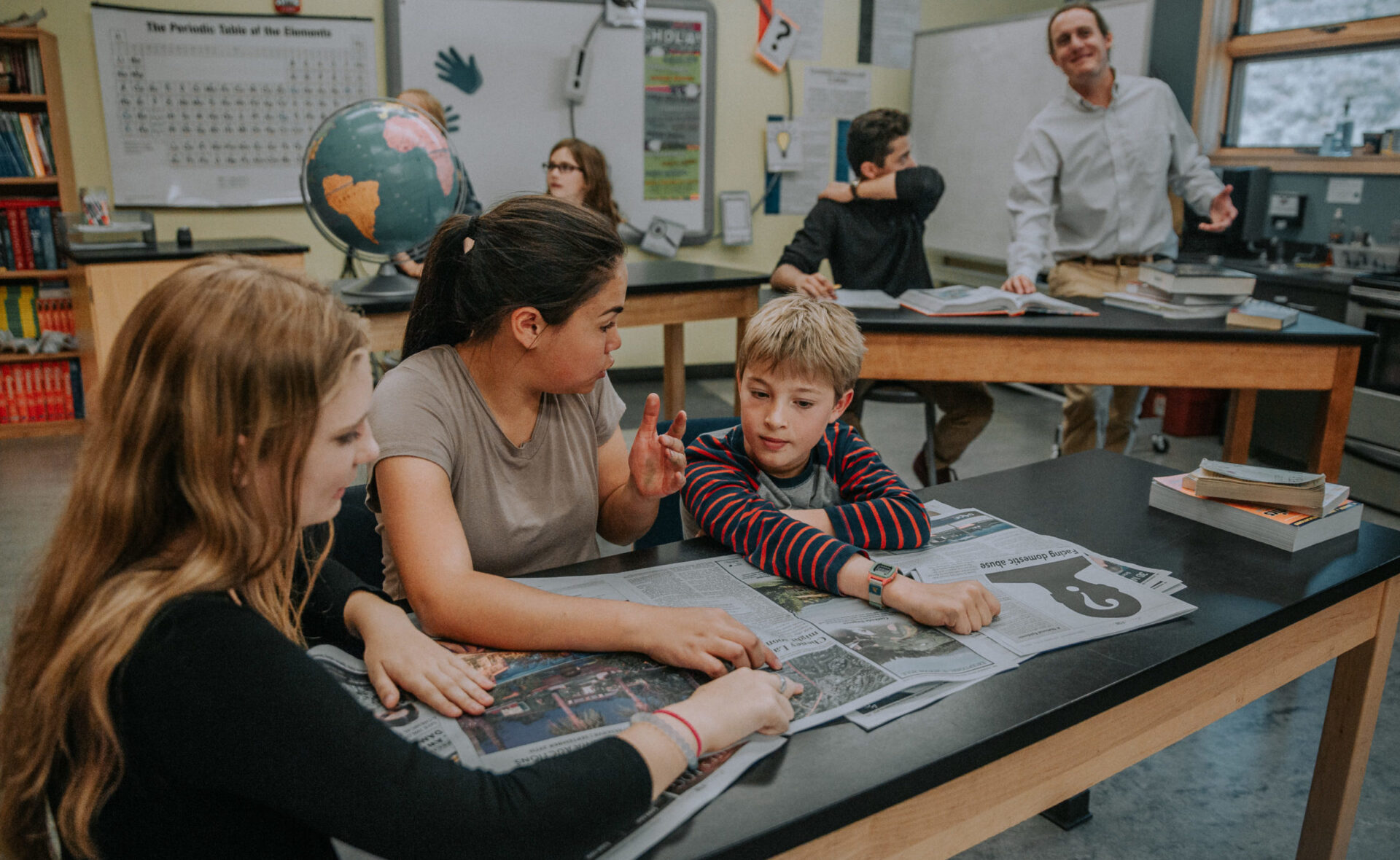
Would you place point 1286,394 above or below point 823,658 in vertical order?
below

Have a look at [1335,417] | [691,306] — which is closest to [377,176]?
[691,306]

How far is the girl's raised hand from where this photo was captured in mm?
1191

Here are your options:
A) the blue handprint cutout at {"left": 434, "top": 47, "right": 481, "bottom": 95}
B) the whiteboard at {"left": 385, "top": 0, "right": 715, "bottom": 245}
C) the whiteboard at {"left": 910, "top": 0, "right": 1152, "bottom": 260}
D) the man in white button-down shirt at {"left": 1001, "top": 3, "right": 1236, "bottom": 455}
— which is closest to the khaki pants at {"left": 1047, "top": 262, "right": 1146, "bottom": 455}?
the man in white button-down shirt at {"left": 1001, "top": 3, "right": 1236, "bottom": 455}

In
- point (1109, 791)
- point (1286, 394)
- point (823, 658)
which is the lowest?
point (1109, 791)

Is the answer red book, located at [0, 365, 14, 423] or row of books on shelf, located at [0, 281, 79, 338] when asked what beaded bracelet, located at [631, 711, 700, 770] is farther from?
red book, located at [0, 365, 14, 423]

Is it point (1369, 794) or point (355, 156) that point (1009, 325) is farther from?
point (355, 156)

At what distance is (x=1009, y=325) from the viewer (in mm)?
2328

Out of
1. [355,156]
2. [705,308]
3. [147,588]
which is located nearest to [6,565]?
[355,156]

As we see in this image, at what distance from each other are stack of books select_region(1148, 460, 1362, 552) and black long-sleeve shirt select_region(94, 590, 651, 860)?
95 centimetres

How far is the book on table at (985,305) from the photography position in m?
2.44

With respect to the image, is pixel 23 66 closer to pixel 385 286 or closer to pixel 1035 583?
pixel 385 286

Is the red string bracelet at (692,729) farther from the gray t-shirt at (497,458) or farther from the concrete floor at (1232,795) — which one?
the concrete floor at (1232,795)

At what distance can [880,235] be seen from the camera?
9.71ft

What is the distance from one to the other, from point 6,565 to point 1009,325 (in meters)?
2.84
